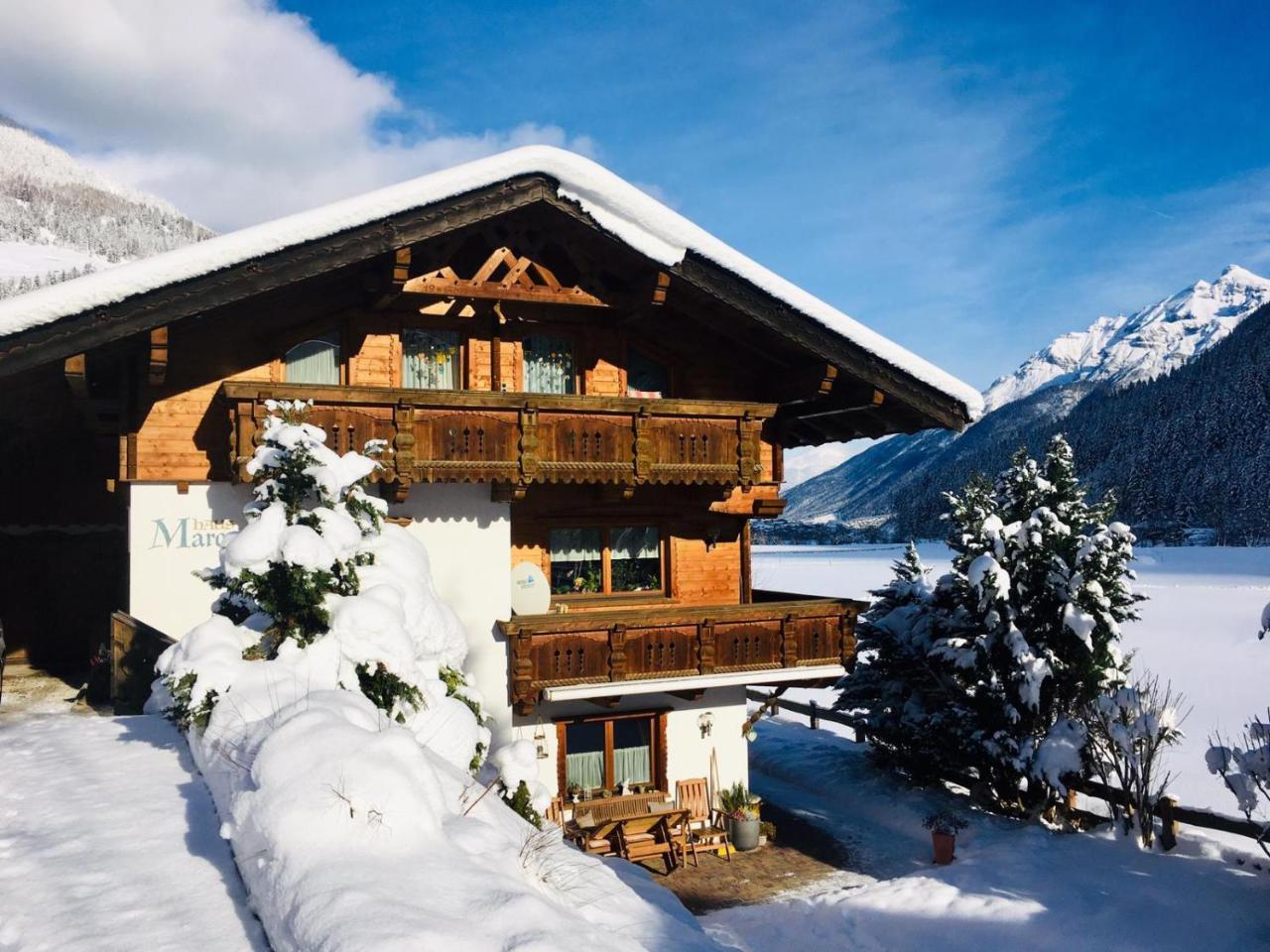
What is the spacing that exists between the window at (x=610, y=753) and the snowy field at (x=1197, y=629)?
9.21 metres

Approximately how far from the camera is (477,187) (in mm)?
12875

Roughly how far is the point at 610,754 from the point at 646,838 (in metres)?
1.51

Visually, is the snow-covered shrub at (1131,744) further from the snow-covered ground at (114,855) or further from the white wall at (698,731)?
the snow-covered ground at (114,855)

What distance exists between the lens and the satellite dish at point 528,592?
1451 cm

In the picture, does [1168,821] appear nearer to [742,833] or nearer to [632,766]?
[742,833]

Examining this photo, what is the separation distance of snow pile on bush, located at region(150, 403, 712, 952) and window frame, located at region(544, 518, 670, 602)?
11.8 feet

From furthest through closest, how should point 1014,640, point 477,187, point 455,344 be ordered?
point 1014,640 → point 455,344 → point 477,187

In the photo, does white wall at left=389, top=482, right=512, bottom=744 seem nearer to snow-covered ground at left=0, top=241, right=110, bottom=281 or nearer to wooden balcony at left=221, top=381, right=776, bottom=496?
wooden balcony at left=221, top=381, right=776, bottom=496

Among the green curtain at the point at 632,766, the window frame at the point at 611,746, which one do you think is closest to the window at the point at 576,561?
the window frame at the point at 611,746

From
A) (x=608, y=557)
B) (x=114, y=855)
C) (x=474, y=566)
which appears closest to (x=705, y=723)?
(x=608, y=557)

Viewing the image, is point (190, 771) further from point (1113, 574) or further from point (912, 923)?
point (1113, 574)

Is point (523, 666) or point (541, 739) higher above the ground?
point (523, 666)

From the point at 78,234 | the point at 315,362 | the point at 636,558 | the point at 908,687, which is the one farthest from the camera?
the point at 78,234

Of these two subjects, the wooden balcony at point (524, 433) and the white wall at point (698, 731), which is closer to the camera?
the wooden balcony at point (524, 433)
